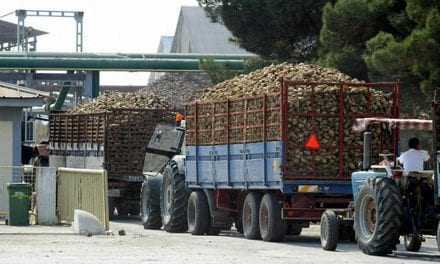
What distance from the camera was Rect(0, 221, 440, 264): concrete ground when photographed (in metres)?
18.2

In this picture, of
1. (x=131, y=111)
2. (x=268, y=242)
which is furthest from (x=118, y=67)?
(x=268, y=242)

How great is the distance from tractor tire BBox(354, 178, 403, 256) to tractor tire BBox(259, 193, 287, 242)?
3.22 metres

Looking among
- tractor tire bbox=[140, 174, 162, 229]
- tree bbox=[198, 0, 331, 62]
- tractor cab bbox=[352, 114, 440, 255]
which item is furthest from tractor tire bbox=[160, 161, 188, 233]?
tree bbox=[198, 0, 331, 62]

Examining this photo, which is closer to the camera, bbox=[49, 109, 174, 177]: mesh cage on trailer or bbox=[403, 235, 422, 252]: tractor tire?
bbox=[403, 235, 422, 252]: tractor tire

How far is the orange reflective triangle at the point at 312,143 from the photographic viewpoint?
22.0 meters

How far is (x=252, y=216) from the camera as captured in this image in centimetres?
2367

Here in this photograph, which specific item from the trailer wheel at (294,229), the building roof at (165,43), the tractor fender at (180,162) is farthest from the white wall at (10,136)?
the building roof at (165,43)

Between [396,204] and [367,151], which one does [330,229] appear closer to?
[367,151]

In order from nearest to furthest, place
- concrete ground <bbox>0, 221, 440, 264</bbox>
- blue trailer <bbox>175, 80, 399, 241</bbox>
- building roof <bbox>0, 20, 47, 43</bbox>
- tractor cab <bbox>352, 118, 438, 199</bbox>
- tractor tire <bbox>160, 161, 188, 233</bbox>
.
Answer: concrete ground <bbox>0, 221, 440, 264</bbox>
tractor cab <bbox>352, 118, 438, 199</bbox>
blue trailer <bbox>175, 80, 399, 241</bbox>
tractor tire <bbox>160, 161, 188, 233</bbox>
building roof <bbox>0, 20, 47, 43</bbox>

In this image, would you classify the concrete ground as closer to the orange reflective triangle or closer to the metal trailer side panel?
the metal trailer side panel

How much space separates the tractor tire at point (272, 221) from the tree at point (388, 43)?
8010 millimetres

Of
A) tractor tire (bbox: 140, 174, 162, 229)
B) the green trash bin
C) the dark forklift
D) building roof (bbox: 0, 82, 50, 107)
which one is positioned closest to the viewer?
the dark forklift

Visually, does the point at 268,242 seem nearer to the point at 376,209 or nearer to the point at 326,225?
the point at 326,225

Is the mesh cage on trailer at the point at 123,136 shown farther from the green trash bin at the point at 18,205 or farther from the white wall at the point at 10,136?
the green trash bin at the point at 18,205
